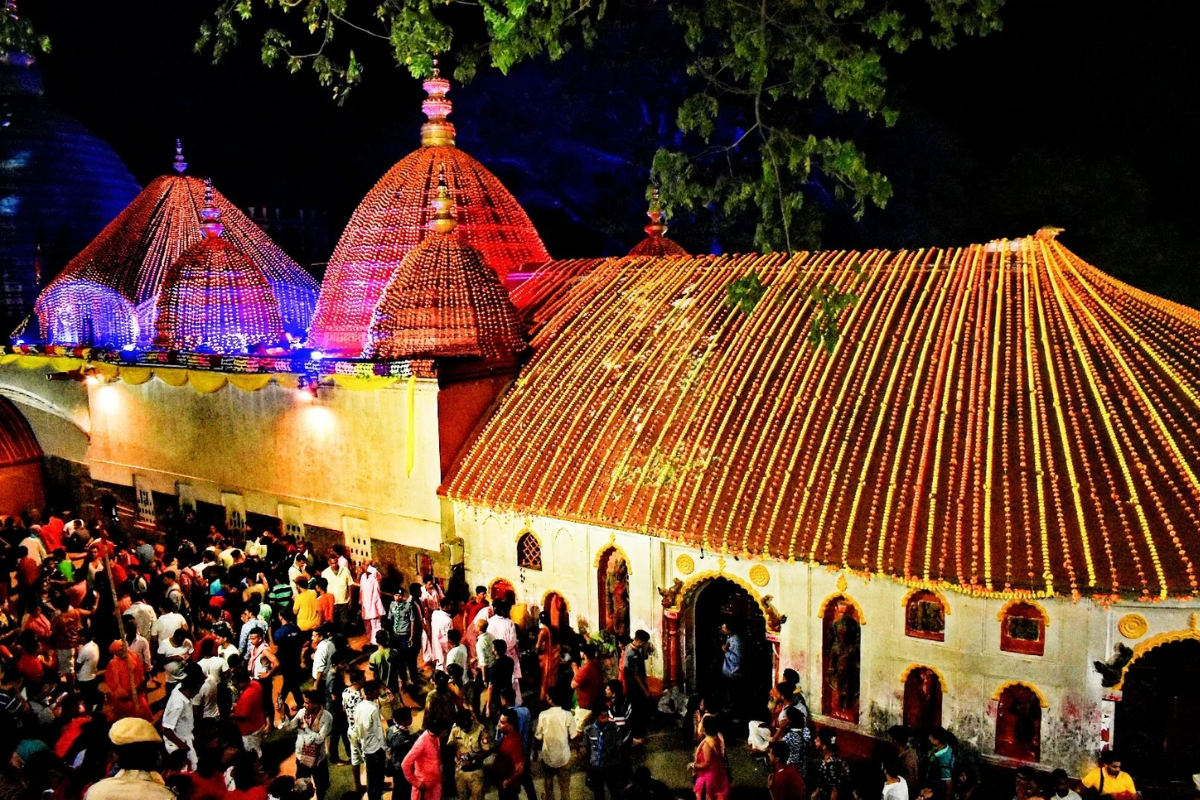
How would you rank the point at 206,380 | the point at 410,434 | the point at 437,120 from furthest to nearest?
1. the point at 437,120
2. the point at 206,380
3. the point at 410,434

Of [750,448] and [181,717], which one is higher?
[750,448]

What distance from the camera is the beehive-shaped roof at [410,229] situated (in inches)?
635

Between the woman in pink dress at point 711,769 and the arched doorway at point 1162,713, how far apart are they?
4.11m

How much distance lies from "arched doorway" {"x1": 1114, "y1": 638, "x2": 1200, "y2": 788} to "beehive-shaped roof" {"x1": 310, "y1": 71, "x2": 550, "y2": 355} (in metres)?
11.8

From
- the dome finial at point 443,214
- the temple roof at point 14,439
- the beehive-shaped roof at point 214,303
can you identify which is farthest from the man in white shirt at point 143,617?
the temple roof at point 14,439

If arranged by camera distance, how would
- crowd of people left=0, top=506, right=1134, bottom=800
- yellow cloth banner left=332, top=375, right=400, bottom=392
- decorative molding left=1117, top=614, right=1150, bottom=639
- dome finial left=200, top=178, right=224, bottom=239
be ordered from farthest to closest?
1. dome finial left=200, top=178, right=224, bottom=239
2. yellow cloth banner left=332, top=375, right=400, bottom=392
3. decorative molding left=1117, top=614, right=1150, bottom=639
4. crowd of people left=0, top=506, right=1134, bottom=800

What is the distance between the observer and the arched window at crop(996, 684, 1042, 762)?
8.76 meters

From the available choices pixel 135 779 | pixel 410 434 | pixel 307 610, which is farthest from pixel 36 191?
pixel 135 779

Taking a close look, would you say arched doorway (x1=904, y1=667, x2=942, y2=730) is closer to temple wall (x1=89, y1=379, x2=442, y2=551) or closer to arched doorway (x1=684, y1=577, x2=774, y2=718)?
arched doorway (x1=684, y1=577, x2=774, y2=718)

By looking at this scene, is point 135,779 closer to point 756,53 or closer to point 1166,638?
point 756,53

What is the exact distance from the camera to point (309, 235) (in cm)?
3225

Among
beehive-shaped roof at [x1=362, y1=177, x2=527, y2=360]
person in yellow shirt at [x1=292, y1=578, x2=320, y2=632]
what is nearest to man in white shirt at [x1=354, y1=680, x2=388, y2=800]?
person in yellow shirt at [x1=292, y1=578, x2=320, y2=632]

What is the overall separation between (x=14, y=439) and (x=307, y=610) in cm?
1360

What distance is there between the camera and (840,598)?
31.5 feet
